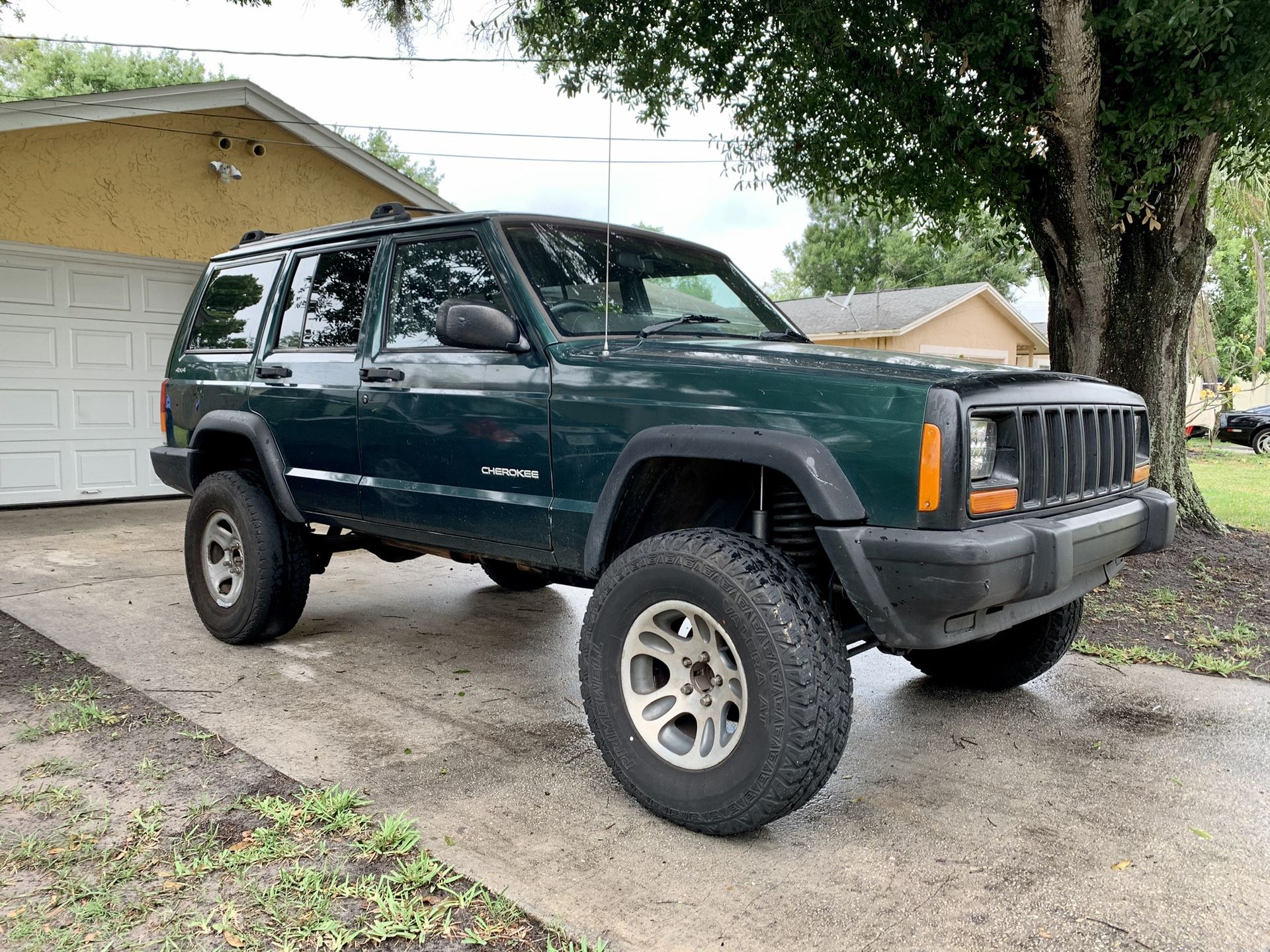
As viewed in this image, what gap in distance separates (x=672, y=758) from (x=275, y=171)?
30.7 ft

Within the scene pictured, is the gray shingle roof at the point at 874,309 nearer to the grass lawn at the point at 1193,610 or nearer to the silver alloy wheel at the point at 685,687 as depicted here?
the grass lawn at the point at 1193,610

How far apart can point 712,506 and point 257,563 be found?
7.75 ft

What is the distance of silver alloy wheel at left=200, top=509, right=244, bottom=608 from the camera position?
470cm

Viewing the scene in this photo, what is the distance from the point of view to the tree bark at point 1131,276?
643 centimetres

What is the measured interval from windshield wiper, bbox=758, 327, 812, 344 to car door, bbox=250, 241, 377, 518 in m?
1.72

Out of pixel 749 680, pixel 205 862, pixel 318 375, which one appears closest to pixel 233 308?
pixel 318 375

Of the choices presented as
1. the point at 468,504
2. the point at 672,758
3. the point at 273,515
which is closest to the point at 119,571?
the point at 273,515

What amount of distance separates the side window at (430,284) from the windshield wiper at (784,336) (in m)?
1.09

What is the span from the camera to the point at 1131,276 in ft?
22.0

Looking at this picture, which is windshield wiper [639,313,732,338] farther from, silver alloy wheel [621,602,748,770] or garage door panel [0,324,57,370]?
garage door panel [0,324,57,370]

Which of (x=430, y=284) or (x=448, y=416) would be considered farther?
(x=430, y=284)

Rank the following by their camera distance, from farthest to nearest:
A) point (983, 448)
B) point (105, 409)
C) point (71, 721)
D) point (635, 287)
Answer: point (105, 409), point (635, 287), point (71, 721), point (983, 448)

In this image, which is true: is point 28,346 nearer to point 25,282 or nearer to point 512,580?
point 25,282

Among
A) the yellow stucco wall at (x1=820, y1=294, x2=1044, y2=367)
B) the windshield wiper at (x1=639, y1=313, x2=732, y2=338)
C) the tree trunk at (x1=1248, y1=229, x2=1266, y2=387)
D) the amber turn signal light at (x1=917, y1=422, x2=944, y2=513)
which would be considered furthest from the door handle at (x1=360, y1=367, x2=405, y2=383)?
the tree trunk at (x1=1248, y1=229, x2=1266, y2=387)
